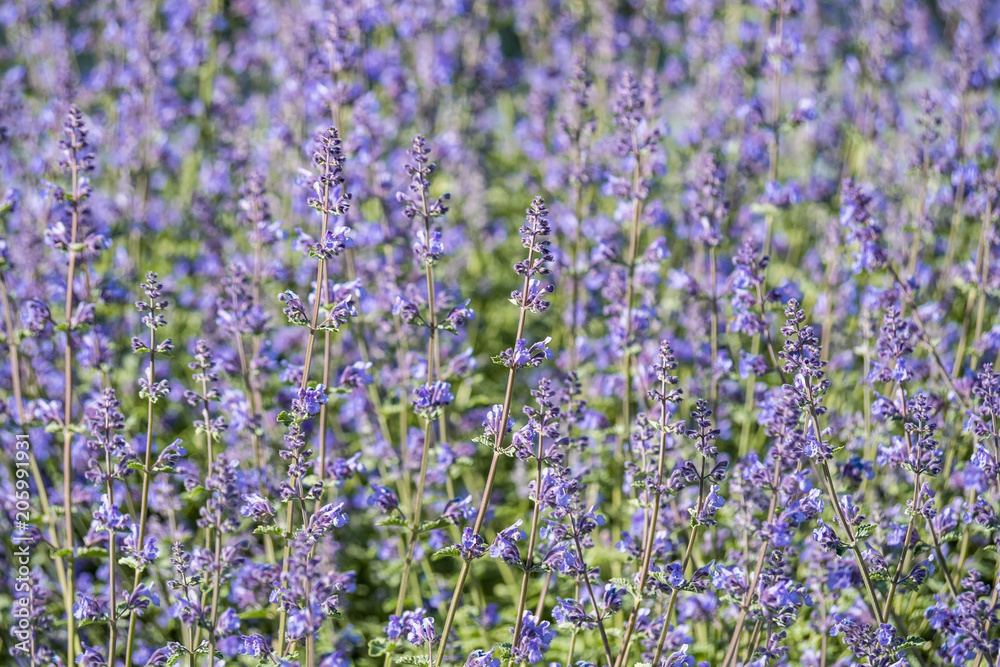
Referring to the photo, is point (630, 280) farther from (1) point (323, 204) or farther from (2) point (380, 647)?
(2) point (380, 647)

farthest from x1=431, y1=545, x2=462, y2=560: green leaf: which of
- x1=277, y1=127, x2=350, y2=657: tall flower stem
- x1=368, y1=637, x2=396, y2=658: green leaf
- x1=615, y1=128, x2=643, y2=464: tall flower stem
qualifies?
x1=615, y1=128, x2=643, y2=464: tall flower stem

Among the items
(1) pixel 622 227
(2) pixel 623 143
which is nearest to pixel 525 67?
(1) pixel 622 227

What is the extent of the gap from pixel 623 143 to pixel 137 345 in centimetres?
268

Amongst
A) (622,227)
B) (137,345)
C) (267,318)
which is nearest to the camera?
(137,345)

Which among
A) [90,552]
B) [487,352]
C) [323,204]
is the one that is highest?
[487,352]

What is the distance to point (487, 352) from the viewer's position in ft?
24.6

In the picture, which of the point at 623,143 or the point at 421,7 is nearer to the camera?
the point at 623,143

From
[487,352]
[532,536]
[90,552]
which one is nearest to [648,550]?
[532,536]

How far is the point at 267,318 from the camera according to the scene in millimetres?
4914

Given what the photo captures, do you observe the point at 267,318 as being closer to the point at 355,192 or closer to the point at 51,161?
the point at 355,192

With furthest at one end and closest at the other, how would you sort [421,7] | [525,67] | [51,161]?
1. [525,67]
2. [421,7]
3. [51,161]

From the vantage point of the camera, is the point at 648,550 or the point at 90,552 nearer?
the point at 648,550

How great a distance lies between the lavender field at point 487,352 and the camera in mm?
3775

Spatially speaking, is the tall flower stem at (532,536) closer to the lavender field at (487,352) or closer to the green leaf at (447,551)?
the lavender field at (487,352)
